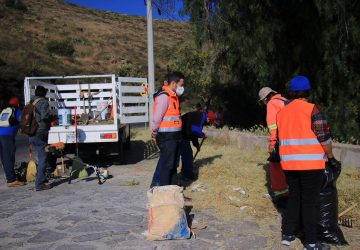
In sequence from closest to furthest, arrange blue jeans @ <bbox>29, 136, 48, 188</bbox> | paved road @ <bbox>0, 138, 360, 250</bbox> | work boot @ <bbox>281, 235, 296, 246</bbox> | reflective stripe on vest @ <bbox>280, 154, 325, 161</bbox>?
reflective stripe on vest @ <bbox>280, 154, 325, 161</bbox>, work boot @ <bbox>281, 235, 296, 246</bbox>, paved road @ <bbox>0, 138, 360, 250</bbox>, blue jeans @ <bbox>29, 136, 48, 188</bbox>

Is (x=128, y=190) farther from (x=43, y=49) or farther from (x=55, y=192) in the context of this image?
(x=43, y=49)

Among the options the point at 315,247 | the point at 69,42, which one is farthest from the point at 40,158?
the point at 69,42

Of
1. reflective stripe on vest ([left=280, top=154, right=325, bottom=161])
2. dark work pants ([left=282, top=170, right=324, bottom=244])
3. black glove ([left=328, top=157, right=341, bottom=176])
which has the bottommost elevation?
dark work pants ([left=282, top=170, right=324, bottom=244])

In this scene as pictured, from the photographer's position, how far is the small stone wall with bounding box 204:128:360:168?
8.53m

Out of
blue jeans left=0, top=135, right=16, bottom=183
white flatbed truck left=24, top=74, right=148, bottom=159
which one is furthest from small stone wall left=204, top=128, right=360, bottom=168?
blue jeans left=0, top=135, right=16, bottom=183

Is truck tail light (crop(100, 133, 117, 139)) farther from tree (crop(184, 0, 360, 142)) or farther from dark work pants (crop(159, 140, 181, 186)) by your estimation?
dark work pants (crop(159, 140, 181, 186))

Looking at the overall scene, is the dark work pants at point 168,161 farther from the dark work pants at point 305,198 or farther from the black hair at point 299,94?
the black hair at point 299,94

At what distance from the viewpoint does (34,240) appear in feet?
17.5

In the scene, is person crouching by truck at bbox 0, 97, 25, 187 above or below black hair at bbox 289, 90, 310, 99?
below

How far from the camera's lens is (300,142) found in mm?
4582

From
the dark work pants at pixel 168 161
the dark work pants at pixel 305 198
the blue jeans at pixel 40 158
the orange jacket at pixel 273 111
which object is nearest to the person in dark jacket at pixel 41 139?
the blue jeans at pixel 40 158

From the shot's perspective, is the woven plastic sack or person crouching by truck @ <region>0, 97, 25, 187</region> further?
person crouching by truck @ <region>0, 97, 25, 187</region>

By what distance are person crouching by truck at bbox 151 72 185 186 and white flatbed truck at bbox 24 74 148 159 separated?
12.1 ft

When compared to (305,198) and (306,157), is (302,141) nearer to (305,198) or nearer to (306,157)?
(306,157)
